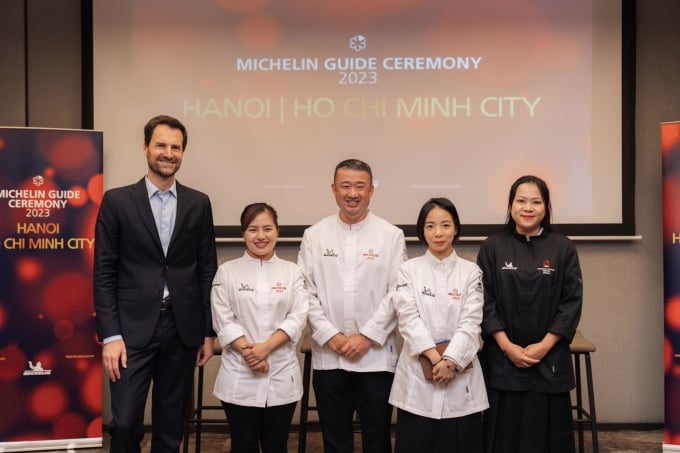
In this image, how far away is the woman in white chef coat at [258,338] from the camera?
9.07 ft

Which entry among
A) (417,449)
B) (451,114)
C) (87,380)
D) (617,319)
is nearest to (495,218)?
(451,114)

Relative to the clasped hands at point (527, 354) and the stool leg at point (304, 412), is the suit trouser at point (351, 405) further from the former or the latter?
the clasped hands at point (527, 354)

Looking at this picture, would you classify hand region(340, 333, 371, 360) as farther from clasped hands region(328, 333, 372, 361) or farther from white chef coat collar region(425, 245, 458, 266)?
white chef coat collar region(425, 245, 458, 266)

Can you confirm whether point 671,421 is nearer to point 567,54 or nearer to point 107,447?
point 567,54

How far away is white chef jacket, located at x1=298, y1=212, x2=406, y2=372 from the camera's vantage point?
293 cm

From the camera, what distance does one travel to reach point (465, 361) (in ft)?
8.95

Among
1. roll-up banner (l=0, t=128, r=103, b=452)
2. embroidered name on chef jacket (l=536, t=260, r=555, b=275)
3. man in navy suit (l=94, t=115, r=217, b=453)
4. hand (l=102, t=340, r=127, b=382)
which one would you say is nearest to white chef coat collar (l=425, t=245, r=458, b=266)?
embroidered name on chef jacket (l=536, t=260, r=555, b=275)

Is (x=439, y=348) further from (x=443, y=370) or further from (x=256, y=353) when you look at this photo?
(x=256, y=353)

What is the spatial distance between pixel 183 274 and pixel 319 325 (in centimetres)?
64

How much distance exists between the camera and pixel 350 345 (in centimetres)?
288

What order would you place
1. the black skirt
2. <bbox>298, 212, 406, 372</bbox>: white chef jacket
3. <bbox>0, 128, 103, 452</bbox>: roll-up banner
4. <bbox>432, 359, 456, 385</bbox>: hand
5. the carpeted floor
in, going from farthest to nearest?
the carpeted floor < <bbox>0, 128, 103, 452</bbox>: roll-up banner < <bbox>298, 212, 406, 372</bbox>: white chef jacket < the black skirt < <bbox>432, 359, 456, 385</bbox>: hand

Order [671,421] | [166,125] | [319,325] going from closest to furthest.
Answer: [166,125] < [319,325] < [671,421]

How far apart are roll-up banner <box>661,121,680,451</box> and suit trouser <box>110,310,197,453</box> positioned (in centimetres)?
265

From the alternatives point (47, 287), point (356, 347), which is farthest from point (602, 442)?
point (47, 287)
